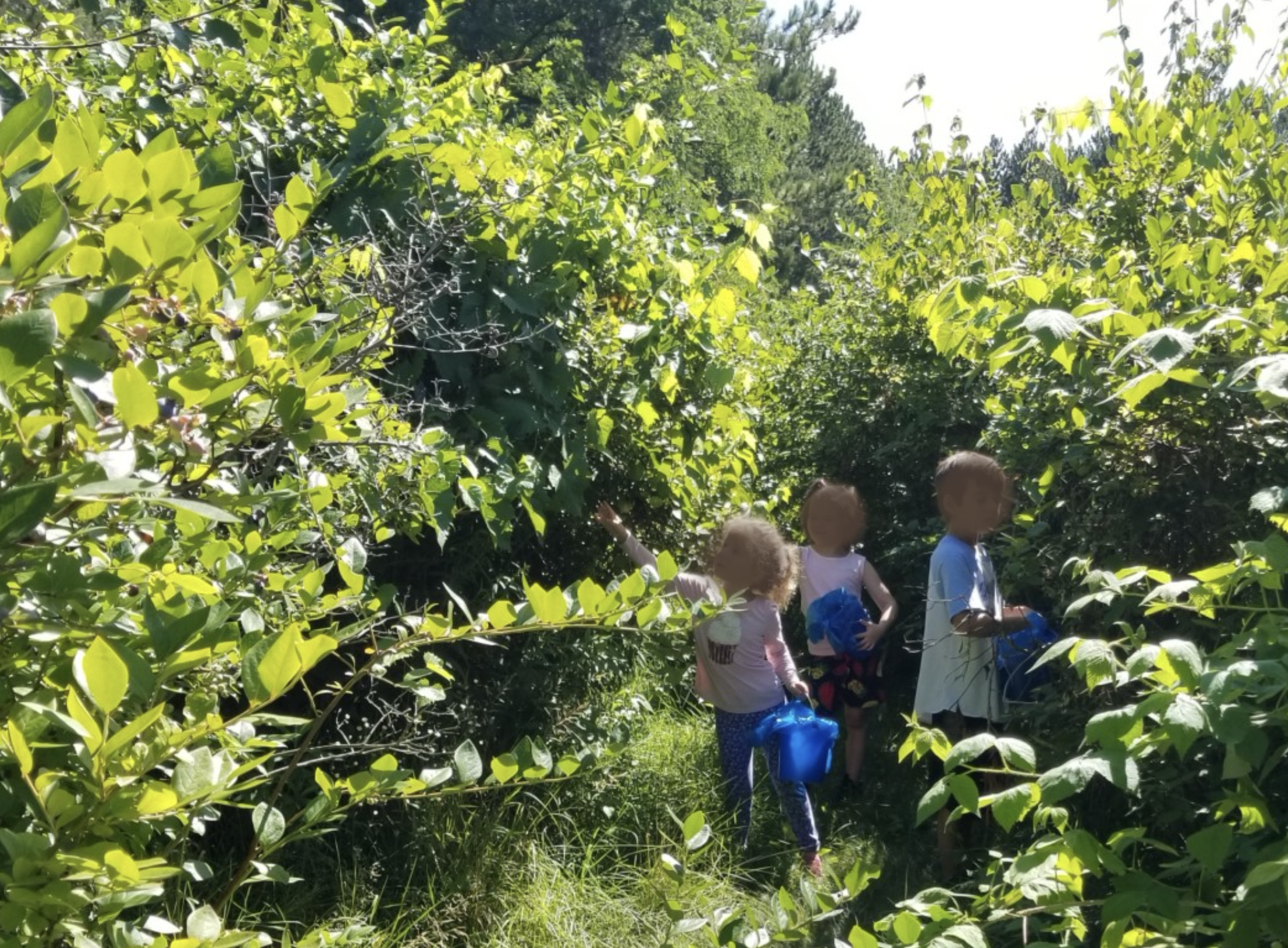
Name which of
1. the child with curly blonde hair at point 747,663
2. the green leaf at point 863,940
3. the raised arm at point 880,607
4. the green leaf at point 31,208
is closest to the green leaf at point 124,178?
the green leaf at point 31,208

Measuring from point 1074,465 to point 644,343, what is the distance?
57.7 inches

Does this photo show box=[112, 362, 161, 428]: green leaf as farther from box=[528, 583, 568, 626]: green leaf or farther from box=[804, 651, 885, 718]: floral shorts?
box=[804, 651, 885, 718]: floral shorts

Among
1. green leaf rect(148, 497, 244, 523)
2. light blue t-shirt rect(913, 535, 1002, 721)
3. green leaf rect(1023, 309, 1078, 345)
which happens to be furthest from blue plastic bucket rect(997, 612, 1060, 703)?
green leaf rect(148, 497, 244, 523)

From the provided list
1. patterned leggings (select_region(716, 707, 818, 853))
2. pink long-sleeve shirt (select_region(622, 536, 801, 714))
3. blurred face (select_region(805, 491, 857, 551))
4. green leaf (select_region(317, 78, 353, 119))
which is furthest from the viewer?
blurred face (select_region(805, 491, 857, 551))

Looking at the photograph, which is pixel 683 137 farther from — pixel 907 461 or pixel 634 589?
pixel 634 589

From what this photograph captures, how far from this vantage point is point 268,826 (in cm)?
146

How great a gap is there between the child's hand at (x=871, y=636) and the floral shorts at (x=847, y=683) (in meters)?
0.14

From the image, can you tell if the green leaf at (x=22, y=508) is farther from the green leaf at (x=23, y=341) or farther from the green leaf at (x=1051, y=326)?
the green leaf at (x=1051, y=326)

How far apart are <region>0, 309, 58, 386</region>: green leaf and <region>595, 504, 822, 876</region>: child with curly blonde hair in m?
3.44

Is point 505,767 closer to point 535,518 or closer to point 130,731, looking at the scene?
point 130,731

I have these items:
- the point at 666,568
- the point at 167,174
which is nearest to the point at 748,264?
the point at 666,568

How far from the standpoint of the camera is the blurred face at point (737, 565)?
14.4 feet

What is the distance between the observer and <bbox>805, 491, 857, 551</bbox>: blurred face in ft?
17.9

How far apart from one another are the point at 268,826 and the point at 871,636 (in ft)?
13.2
